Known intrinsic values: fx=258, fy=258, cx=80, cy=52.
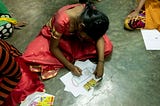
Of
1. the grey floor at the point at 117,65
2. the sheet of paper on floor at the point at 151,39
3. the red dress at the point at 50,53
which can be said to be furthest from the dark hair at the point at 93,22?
the sheet of paper on floor at the point at 151,39

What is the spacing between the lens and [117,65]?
2.00 metres

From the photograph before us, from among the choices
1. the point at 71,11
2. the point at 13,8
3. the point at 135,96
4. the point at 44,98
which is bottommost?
the point at 135,96

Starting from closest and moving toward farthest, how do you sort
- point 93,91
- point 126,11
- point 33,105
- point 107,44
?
point 33,105
point 93,91
point 107,44
point 126,11

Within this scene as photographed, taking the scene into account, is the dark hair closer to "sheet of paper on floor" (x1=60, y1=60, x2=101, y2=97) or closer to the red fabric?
"sheet of paper on floor" (x1=60, y1=60, x2=101, y2=97)

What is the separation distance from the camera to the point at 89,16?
159 centimetres

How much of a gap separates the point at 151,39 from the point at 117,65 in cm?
40

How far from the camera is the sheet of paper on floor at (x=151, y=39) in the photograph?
6.89ft

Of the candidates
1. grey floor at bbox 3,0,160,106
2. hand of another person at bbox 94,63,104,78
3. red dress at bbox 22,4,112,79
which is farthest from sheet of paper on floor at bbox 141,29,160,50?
hand of another person at bbox 94,63,104,78

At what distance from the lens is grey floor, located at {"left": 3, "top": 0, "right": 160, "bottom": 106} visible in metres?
1.79

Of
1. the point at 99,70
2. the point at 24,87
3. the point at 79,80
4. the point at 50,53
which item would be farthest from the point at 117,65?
the point at 24,87

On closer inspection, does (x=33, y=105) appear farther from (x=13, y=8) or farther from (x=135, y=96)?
(x=13, y=8)

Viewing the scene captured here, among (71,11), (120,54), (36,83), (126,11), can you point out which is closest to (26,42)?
(36,83)

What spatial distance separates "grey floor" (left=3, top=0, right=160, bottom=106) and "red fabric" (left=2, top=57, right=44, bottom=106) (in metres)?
0.09

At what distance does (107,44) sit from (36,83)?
0.62 meters
